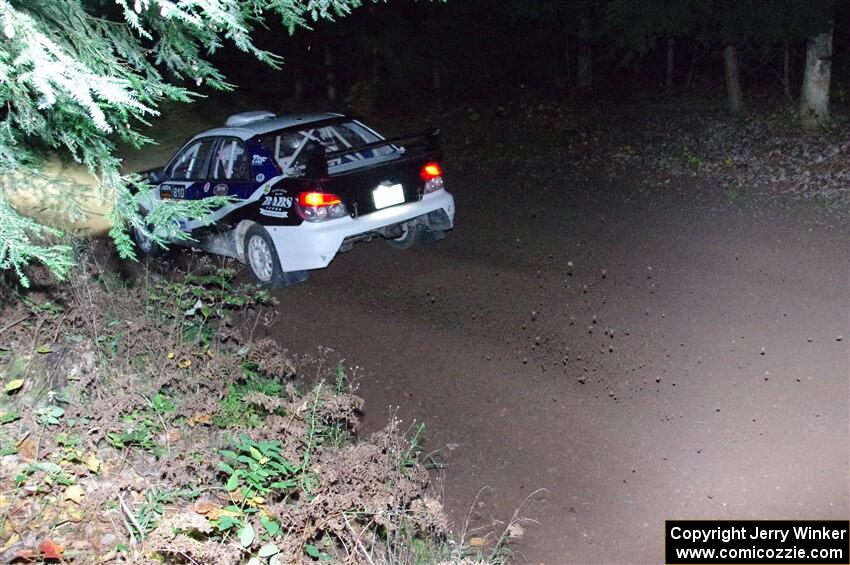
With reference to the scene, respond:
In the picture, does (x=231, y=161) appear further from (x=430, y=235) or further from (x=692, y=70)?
(x=692, y=70)

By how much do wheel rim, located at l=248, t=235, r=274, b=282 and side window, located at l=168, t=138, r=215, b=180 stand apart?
3.69ft

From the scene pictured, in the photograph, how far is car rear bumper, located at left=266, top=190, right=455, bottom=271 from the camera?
8852mm

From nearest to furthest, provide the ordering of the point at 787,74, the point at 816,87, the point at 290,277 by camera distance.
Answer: the point at 290,277 → the point at 816,87 → the point at 787,74

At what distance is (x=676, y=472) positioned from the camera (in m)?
5.73

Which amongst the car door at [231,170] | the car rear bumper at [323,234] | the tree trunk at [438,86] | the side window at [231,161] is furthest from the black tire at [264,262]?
the tree trunk at [438,86]

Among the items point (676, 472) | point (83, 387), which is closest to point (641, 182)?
point (676, 472)

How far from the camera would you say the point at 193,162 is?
33.9 feet

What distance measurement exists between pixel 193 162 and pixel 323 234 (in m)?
2.46

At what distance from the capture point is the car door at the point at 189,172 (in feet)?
32.9

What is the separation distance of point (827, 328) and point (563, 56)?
14001mm

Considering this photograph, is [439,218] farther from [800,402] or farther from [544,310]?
[800,402]

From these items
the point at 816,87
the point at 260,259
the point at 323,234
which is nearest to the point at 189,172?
the point at 260,259

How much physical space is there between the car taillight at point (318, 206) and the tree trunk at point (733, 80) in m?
9.56

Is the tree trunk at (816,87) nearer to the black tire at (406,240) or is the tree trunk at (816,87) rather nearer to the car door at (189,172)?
the black tire at (406,240)
